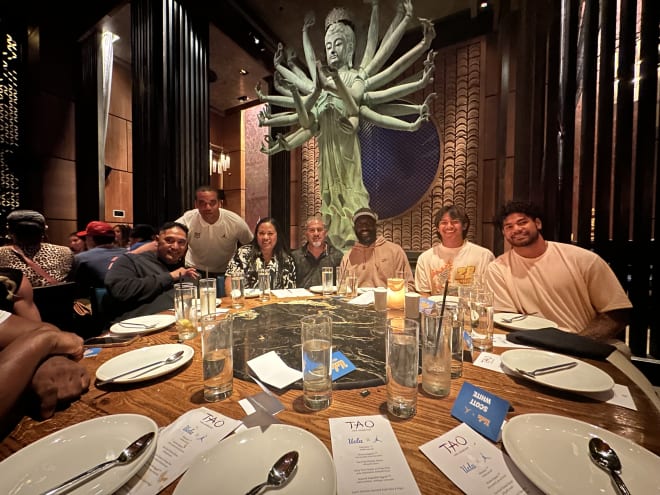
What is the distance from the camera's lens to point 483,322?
1158 mm

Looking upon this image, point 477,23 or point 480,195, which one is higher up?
point 477,23

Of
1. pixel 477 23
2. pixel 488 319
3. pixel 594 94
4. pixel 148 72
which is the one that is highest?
pixel 477 23

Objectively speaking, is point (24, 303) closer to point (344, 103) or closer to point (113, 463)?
point (113, 463)

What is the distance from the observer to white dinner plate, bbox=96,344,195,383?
0.86 m

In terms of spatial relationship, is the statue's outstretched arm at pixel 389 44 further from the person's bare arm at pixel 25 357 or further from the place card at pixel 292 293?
the person's bare arm at pixel 25 357

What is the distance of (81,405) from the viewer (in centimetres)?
77

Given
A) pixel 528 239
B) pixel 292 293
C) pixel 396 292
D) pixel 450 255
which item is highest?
pixel 528 239

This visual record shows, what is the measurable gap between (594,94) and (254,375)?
374cm

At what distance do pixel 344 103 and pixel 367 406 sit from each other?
11.5 ft

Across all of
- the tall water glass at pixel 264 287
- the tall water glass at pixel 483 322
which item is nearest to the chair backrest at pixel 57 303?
the tall water glass at pixel 264 287

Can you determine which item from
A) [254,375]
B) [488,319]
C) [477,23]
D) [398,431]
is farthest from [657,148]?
[254,375]

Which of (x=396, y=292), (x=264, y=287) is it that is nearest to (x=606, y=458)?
(x=396, y=292)

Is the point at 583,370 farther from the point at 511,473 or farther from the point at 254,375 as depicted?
the point at 254,375

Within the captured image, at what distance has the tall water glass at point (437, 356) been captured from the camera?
803 millimetres
